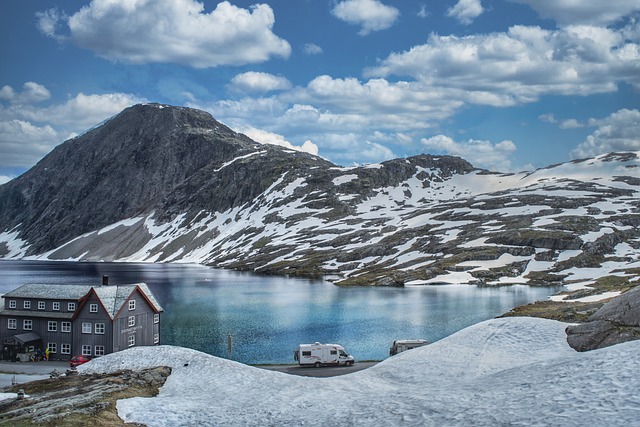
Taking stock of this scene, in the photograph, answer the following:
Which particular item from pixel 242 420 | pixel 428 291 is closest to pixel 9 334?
pixel 242 420

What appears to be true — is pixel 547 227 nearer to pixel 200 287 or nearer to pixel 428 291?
pixel 428 291

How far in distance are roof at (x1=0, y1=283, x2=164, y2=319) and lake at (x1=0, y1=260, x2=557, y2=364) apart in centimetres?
1297

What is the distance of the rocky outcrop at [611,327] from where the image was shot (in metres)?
39.6

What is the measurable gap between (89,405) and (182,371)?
11.0 m

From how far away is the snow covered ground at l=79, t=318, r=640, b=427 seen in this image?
2441 centimetres

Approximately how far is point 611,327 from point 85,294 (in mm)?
56040

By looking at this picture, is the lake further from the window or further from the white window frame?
the white window frame

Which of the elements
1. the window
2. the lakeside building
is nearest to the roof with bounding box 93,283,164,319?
the lakeside building

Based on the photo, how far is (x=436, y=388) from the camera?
33.8 meters

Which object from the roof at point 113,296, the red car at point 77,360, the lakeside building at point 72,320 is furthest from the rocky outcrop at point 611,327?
the lakeside building at point 72,320

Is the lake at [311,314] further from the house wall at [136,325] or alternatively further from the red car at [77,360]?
the red car at [77,360]

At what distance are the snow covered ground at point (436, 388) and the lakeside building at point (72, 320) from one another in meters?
22.8

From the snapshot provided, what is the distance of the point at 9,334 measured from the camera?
237 feet

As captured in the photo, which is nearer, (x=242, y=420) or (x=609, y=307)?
(x=242, y=420)
